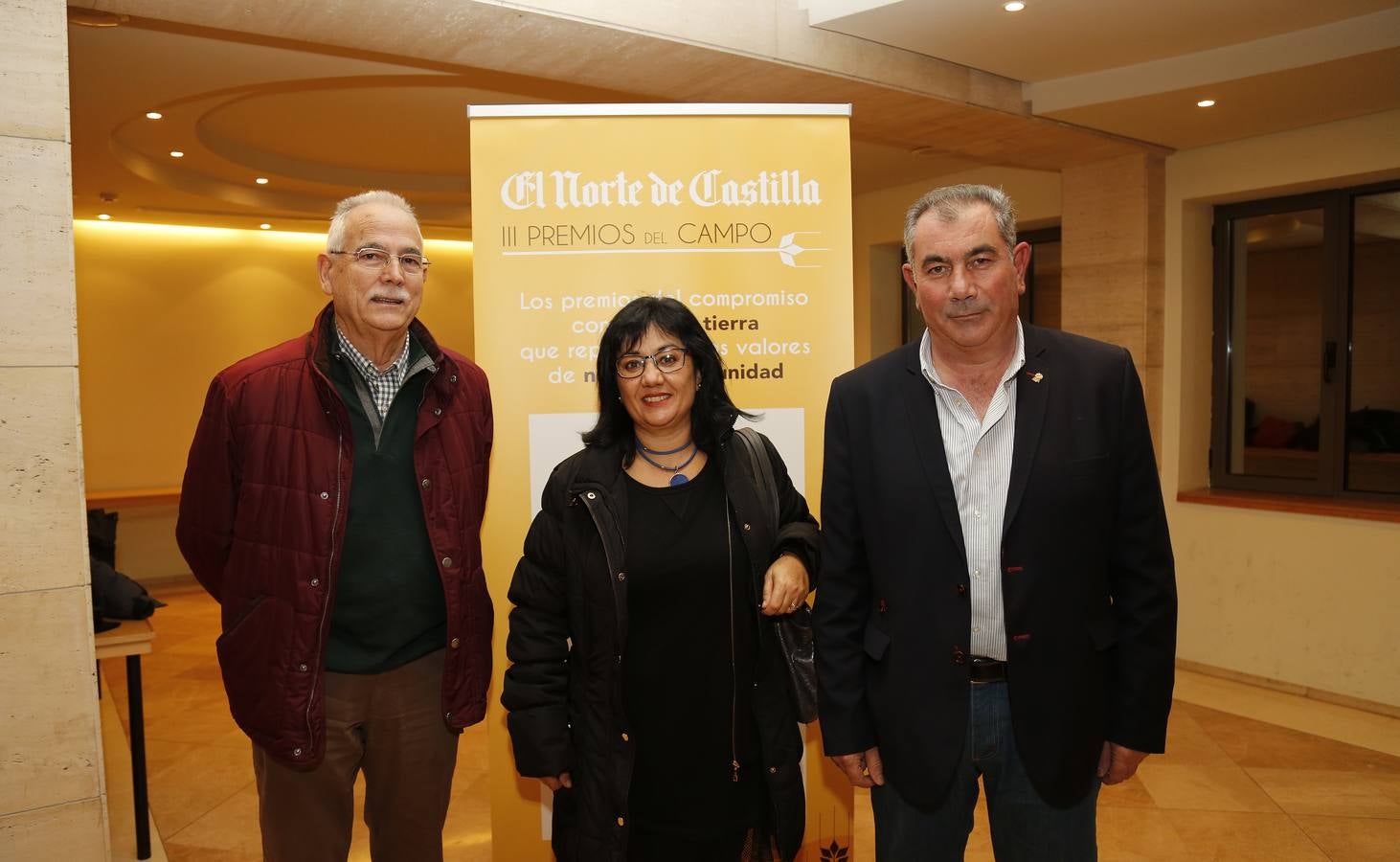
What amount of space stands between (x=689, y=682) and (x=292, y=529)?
0.89m

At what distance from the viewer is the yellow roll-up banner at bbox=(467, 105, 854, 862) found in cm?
255

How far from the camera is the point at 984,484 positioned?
5.89 feet

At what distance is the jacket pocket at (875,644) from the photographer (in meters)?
1.85

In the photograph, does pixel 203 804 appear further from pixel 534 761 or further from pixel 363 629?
pixel 534 761

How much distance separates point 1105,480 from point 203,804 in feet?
12.8

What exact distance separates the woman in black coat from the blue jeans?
233mm

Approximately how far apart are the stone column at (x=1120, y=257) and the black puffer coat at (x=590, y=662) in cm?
446

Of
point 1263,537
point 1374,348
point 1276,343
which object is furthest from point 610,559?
point 1276,343

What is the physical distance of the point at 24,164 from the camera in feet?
7.22

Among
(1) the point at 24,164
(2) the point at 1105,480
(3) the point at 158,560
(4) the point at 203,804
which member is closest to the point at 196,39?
(1) the point at 24,164

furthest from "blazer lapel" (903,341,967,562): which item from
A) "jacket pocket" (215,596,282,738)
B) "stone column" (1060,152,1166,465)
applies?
"stone column" (1060,152,1166,465)

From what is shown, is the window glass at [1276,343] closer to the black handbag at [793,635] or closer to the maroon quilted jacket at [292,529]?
the black handbag at [793,635]

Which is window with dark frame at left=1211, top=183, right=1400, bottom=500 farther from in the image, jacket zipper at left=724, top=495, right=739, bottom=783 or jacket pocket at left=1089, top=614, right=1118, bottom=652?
jacket zipper at left=724, top=495, right=739, bottom=783

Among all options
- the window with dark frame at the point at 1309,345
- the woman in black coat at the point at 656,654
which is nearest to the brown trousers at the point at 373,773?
the woman in black coat at the point at 656,654
